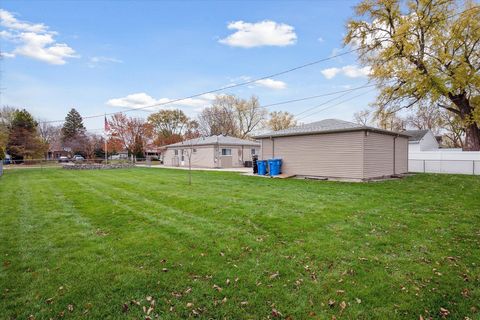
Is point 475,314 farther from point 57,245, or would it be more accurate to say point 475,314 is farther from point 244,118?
point 244,118

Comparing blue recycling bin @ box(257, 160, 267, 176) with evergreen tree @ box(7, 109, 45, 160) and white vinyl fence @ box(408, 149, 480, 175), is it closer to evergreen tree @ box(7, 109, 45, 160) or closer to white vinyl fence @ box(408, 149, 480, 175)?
white vinyl fence @ box(408, 149, 480, 175)

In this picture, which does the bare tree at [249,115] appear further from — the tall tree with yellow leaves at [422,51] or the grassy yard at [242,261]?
the grassy yard at [242,261]

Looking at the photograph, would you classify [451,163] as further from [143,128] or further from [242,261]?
[143,128]

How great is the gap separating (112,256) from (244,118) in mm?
40624

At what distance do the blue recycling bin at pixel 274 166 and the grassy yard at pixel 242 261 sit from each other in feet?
29.2

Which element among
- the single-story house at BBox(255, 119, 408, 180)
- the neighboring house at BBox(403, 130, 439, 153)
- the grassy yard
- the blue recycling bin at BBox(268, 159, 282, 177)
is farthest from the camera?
the neighboring house at BBox(403, 130, 439, 153)

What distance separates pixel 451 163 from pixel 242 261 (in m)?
20.7

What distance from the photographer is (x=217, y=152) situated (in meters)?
26.0

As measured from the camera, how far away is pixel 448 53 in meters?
16.8

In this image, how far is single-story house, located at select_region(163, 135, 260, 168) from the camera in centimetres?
2602

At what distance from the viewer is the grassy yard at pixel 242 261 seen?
2.91 metres

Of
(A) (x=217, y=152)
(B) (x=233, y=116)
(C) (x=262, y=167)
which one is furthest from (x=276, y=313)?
(B) (x=233, y=116)

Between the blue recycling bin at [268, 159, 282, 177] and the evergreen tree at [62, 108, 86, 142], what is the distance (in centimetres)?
4881

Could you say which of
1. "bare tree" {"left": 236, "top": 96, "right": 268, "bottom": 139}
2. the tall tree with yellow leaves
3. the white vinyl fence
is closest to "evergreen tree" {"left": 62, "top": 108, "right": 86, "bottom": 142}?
"bare tree" {"left": 236, "top": 96, "right": 268, "bottom": 139}
